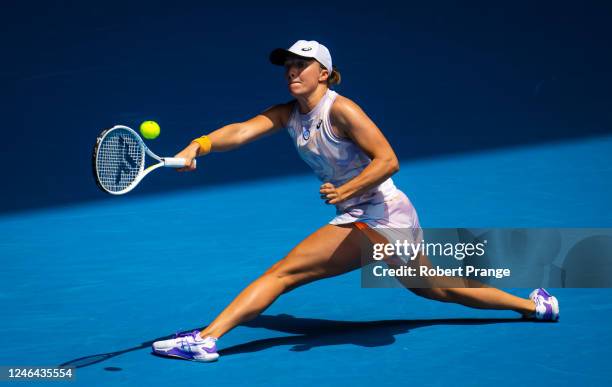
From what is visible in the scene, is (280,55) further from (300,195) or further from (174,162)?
(300,195)

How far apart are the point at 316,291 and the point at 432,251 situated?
78cm

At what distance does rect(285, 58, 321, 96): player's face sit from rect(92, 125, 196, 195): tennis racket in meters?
0.71

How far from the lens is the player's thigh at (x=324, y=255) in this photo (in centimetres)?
633

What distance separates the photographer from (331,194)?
6035 mm

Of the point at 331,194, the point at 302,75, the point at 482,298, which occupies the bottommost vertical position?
the point at 482,298

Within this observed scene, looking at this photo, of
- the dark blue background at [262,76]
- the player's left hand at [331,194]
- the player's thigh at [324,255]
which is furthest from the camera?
the dark blue background at [262,76]

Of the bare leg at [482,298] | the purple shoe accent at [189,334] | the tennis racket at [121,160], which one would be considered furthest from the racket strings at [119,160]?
the bare leg at [482,298]

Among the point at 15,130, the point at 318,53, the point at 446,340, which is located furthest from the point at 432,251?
the point at 15,130

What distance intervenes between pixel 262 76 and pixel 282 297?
415cm

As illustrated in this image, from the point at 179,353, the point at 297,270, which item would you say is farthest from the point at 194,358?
the point at 297,270

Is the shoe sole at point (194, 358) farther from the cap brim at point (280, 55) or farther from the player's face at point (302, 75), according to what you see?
the cap brim at point (280, 55)

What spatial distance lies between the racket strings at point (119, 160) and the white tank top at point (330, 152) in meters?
0.86

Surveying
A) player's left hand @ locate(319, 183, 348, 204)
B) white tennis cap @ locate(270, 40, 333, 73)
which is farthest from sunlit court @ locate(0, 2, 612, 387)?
player's left hand @ locate(319, 183, 348, 204)

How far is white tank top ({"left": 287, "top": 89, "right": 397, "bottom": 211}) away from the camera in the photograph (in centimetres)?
639
